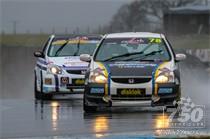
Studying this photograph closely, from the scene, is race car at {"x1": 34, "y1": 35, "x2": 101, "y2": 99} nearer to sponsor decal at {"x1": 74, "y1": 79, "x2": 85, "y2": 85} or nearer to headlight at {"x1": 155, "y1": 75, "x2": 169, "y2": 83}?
sponsor decal at {"x1": 74, "y1": 79, "x2": 85, "y2": 85}

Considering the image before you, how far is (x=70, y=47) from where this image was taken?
20.3 metres

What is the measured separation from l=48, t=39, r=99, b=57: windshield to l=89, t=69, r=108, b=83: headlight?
5053 millimetres

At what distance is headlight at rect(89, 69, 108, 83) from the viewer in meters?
14.6

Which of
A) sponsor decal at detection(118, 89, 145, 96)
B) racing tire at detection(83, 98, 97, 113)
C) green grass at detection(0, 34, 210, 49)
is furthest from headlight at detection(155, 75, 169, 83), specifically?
green grass at detection(0, 34, 210, 49)

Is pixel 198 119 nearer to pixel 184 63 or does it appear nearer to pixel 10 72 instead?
pixel 184 63

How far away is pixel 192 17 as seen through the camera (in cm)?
7706

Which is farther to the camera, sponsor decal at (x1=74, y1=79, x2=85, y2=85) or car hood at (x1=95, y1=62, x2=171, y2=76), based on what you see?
sponsor decal at (x1=74, y1=79, x2=85, y2=85)

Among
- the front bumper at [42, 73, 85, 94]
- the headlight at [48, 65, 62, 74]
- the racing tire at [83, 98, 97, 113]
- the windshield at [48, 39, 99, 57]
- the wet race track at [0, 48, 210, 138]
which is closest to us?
the wet race track at [0, 48, 210, 138]

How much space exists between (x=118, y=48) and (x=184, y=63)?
14.2 meters

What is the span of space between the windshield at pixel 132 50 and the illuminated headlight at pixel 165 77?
0.77m

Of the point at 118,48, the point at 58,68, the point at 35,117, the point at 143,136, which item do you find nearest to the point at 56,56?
the point at 58,68

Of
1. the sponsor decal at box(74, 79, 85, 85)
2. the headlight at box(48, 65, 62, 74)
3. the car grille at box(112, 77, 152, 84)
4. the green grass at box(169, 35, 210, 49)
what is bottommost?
the sponsor decal at box(74, 79, 85, 85)

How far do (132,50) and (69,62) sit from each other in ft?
11.5

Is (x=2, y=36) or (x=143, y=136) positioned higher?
(x=2, y=36)
